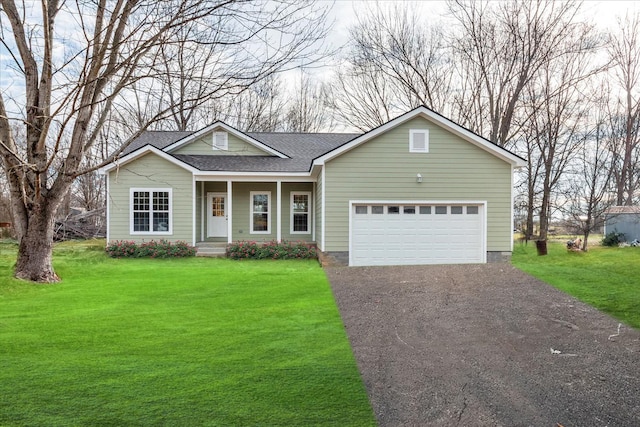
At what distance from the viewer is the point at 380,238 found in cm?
1347

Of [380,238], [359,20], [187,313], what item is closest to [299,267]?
[380,238]

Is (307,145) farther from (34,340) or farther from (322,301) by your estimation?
(34,340)

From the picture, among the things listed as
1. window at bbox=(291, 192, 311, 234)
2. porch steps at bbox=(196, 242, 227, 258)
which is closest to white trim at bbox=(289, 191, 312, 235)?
window at bbox=(291, 192, 311, 234)

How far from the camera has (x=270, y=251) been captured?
15.1m

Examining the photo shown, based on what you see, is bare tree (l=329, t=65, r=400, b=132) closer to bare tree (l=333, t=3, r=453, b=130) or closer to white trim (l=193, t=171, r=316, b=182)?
bare tree (l=333, t=3, r=453, b=130)

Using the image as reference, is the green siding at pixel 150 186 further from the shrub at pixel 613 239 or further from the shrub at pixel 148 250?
the shrub at pixel 613 239

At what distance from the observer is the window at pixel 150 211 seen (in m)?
15.8

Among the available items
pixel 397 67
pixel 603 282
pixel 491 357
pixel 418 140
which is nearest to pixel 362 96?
pixel 397 67

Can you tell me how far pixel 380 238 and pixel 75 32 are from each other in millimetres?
9452

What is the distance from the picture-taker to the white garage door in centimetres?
1341

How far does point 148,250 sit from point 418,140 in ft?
32.9

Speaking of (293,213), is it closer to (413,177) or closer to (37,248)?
(413,177)

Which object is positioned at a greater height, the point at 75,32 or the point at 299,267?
the point at 75,32

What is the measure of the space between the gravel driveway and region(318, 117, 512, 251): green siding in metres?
4.52
